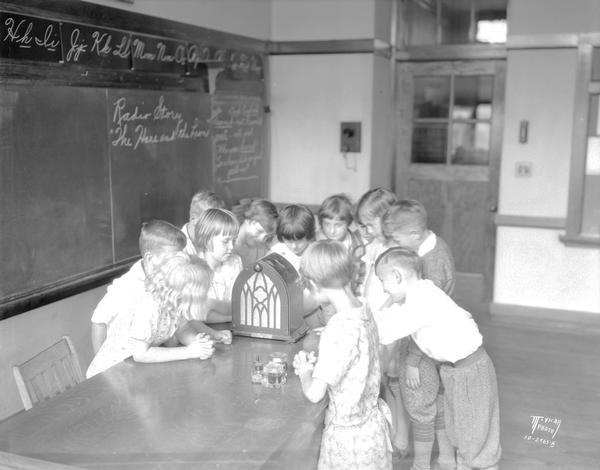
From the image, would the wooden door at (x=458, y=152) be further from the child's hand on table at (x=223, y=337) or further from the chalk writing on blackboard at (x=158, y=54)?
the child's hand on table at (x=223, y=337)

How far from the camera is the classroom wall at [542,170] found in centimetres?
514

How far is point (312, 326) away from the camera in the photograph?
283 cm

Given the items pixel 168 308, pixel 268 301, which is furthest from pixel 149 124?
pixel 168 308

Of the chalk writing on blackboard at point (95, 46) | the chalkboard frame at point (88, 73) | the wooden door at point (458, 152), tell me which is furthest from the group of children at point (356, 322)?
the wooden door at point (458, 152)

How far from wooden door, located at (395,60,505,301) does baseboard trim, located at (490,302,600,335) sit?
0.23 meters

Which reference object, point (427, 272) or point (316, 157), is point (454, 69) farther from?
point (427, 272)

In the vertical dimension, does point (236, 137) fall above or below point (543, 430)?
above

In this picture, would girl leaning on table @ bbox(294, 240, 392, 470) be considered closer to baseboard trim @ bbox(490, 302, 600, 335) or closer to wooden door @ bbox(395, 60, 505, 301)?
baseboard trim @ bbox(490, 302, 600, 335)

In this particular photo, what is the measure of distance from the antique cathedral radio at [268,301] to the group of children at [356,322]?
4.9 inches

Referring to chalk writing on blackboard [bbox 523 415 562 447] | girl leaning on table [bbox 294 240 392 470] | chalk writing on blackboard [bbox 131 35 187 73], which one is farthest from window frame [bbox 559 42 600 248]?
girl leaning on table [bbox 294 240 392 470]

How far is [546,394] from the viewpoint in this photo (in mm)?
3971

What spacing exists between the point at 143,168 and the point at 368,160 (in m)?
2.06

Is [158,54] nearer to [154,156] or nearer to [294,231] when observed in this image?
[154,156]

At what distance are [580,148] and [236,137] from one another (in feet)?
8.05
